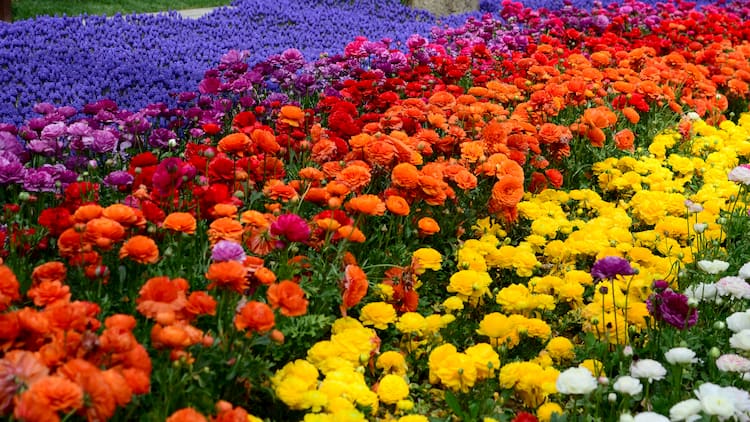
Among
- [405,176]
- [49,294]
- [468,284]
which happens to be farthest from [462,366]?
[49,294]

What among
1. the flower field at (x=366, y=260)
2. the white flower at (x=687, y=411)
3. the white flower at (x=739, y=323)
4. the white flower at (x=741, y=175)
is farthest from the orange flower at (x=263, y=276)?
the white flower at (x=741, y=175)

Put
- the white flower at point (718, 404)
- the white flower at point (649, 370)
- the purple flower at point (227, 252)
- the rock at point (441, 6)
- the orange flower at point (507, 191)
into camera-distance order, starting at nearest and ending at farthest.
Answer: the white flower at point (718, 404) < the white flower at point (649, 370) < the purple flower at point (227, 252) < the orange flower at point (507, 191) < the rock at point (441, 6)

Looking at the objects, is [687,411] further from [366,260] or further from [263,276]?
[366,260]

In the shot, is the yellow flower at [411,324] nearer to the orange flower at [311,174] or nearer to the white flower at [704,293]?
the orange flower at [311,174]

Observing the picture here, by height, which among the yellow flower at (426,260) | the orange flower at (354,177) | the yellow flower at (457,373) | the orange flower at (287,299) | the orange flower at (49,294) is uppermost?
the orange flower at (354,177)

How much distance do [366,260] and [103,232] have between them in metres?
1.22

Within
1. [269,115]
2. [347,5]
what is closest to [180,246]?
[269,115]

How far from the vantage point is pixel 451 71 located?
5137mm

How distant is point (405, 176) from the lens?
327 cm

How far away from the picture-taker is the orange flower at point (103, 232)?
7.55ft

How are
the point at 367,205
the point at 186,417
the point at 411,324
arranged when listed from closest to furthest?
1. the point at 186,417
2. the point at 411,324
3. the point at 367,205

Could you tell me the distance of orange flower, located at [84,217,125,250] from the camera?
7.55 ft

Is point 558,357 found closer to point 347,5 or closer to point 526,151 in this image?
point 526,151

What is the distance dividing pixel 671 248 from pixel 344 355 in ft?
5.90
